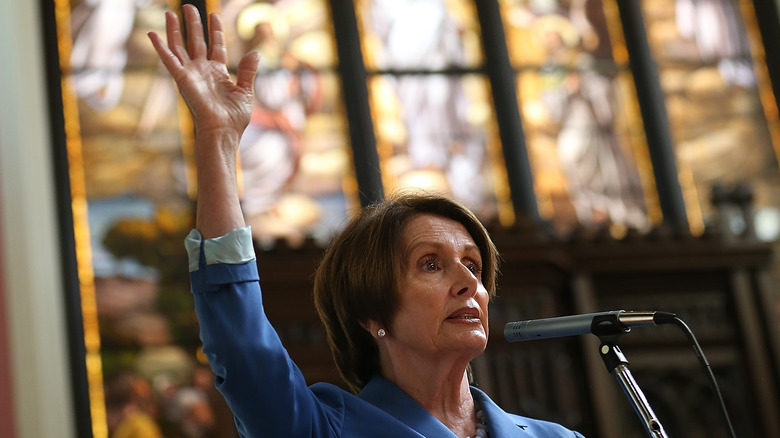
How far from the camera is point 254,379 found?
75.0 inches

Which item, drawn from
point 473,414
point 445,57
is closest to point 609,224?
point 445,57

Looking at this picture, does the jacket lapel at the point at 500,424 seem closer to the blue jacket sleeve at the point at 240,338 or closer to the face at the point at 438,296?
the face at the point at 438,296

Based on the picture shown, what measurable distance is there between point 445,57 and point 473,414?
465cm

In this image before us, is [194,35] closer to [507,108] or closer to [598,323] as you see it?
[598,323]

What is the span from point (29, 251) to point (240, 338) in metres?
3.66

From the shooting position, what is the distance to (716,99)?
702cm

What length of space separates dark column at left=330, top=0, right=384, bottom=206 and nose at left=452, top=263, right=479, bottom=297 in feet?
12.7

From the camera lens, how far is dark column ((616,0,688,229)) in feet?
21.7

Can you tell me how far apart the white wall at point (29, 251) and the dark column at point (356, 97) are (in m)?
1.62

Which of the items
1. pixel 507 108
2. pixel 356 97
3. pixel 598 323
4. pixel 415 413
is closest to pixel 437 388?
pixel 415 413

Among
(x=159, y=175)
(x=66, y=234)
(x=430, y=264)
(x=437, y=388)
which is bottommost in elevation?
(x=437, y=388)

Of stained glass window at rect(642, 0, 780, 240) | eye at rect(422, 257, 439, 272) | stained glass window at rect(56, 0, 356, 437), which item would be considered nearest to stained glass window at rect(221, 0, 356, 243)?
stained glass window at rect(56, 0, 356, 437)

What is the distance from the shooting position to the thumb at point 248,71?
207 cm

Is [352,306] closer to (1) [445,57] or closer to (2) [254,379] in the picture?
(2) [254,379]
